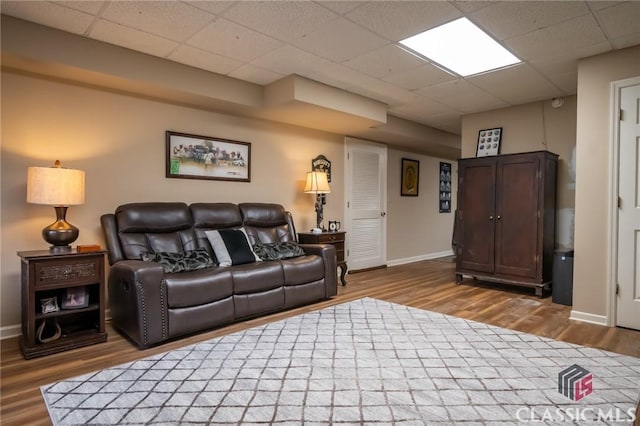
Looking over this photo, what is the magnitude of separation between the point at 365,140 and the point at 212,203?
3.00 metres

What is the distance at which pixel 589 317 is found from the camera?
3.25 metres

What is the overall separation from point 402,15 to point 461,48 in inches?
34.0

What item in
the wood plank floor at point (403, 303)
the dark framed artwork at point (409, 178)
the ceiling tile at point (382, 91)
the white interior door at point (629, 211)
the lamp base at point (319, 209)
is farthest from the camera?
the dark framed artwork at point (409, 178)

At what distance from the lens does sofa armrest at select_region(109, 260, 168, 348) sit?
8.39ft

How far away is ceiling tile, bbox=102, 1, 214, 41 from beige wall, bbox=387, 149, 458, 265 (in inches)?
167

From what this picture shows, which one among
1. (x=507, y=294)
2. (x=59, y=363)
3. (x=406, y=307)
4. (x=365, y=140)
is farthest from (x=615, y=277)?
(x=59, y=363)

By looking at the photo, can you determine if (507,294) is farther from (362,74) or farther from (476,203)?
(362,74)

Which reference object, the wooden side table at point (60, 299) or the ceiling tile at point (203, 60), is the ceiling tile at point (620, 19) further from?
the wooden side table at point (60, 299)

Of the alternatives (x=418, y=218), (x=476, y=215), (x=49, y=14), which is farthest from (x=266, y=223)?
(x=418, y=218)

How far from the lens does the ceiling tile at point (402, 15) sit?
2471 millimetres

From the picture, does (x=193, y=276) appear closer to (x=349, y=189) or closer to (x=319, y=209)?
(x=319, y=209)

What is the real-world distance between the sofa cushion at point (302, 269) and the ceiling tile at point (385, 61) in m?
1.96

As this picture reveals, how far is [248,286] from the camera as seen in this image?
3.16 metres

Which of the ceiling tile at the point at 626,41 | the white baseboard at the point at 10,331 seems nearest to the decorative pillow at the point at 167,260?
the white baseboard at the point at 10,331
